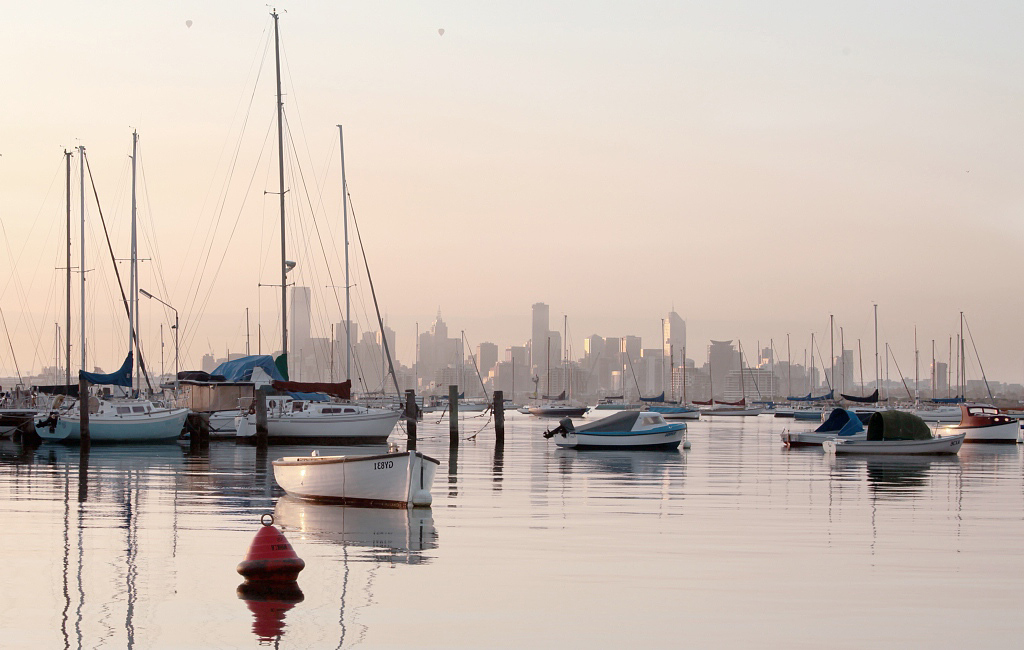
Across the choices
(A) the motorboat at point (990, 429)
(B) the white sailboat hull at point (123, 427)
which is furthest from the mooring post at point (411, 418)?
(A) the motorboat at point (990, 429)

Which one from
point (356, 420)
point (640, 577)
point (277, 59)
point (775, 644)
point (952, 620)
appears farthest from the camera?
point (277, 59)

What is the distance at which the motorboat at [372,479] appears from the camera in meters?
25.4

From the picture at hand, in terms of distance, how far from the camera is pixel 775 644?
12.7 meters

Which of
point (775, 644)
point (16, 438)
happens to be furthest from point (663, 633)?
point (16, 438)

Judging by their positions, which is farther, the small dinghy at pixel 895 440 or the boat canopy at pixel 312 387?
the boat canopy at pixel 312 387

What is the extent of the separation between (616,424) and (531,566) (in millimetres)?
36248

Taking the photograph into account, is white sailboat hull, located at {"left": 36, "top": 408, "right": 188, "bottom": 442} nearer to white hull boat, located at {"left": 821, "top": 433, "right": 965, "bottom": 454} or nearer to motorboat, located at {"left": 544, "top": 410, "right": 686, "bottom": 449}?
motorboat, located at {"left": 544, "top": 410, "right": 686, "bottom": 449}

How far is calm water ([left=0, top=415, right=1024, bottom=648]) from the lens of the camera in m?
13.3

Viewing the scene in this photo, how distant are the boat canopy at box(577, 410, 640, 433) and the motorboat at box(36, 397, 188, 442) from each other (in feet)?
64.7

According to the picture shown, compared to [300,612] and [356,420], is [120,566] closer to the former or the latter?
[300,612]

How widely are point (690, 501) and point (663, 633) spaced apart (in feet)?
52.0

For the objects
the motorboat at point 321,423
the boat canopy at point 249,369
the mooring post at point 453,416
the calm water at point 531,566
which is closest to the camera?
the calm water at point 531,566

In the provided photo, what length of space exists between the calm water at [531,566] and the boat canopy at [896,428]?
601 inches

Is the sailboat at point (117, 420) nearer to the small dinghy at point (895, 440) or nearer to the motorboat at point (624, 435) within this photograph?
the motorboat at point (624, 435)
